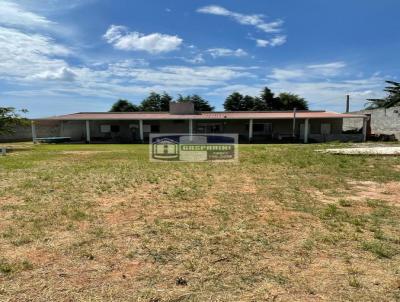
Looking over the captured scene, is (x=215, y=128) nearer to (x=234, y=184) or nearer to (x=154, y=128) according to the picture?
(x=154, y=128)

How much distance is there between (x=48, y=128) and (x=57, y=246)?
32.0 meters

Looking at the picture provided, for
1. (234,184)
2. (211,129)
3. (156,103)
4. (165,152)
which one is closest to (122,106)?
(156,103)

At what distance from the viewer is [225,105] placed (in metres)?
48.4

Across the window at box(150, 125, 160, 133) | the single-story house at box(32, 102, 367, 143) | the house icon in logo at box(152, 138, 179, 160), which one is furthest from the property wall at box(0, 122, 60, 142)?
the house icon in logo at box(152, 138, 179, 160)

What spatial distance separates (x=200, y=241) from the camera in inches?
169

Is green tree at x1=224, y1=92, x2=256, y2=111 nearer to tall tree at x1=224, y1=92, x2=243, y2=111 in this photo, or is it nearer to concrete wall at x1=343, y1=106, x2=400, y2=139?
tall tree at x1=224, y1=92, x2=243, y2=111

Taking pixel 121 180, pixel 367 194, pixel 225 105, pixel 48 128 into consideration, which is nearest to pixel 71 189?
pixel 121 180

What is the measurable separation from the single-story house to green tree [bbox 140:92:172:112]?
18.9 m

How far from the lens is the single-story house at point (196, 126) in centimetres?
2759

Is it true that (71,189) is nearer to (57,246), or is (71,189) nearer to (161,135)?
(57,246)

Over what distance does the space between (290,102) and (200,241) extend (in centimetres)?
4568

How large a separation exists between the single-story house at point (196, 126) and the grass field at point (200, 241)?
19.8 metres

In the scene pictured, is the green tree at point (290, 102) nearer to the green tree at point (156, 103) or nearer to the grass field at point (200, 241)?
the green tree at point (156, 103)

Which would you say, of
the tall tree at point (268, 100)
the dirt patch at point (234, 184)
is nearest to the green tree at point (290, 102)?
the tall tree at point (268, 100)
